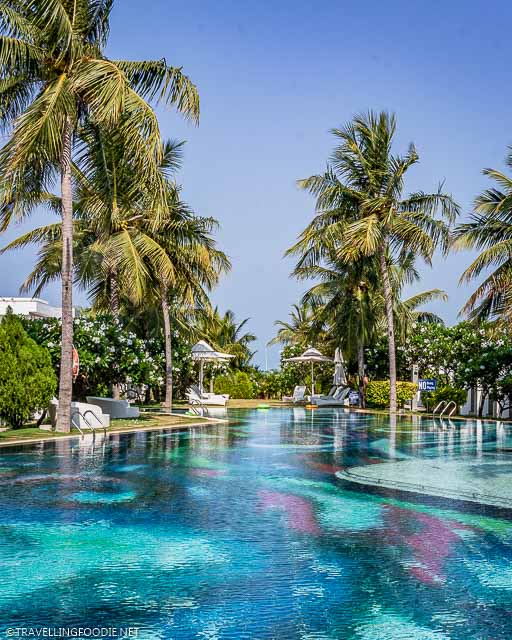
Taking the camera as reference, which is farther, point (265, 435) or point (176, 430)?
point (176, 430)

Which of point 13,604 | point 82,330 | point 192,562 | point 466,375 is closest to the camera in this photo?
point 13,604

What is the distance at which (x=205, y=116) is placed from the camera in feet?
55.5

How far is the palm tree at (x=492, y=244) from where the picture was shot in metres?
22.6

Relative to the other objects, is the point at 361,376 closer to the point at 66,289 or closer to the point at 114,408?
the point at 114,408

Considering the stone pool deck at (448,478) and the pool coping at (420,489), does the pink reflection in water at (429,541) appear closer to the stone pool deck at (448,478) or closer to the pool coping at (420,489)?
the pool coping at (420,489)

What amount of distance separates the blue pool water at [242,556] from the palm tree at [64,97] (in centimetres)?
677

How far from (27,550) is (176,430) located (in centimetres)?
1342

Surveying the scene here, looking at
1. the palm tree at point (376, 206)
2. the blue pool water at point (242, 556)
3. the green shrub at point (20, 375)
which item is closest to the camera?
the blue pool water at point (242, 556)

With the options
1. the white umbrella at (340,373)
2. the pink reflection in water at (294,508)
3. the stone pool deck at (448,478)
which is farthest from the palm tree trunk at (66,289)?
the white umbrella at (340,373)

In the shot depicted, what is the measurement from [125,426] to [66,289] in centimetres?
437

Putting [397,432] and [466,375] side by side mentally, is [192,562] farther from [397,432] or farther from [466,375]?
[466,375]

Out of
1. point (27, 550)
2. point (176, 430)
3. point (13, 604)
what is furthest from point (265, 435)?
point (13, 604)

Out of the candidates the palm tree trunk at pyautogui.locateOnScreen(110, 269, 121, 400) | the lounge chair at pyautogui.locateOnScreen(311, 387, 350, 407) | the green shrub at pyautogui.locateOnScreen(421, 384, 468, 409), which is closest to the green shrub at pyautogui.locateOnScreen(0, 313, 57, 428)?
the palm tree trunk at pyautogui.locateOnScreen(110, 269, 121, 400)

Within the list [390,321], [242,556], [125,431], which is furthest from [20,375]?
[390,321]
